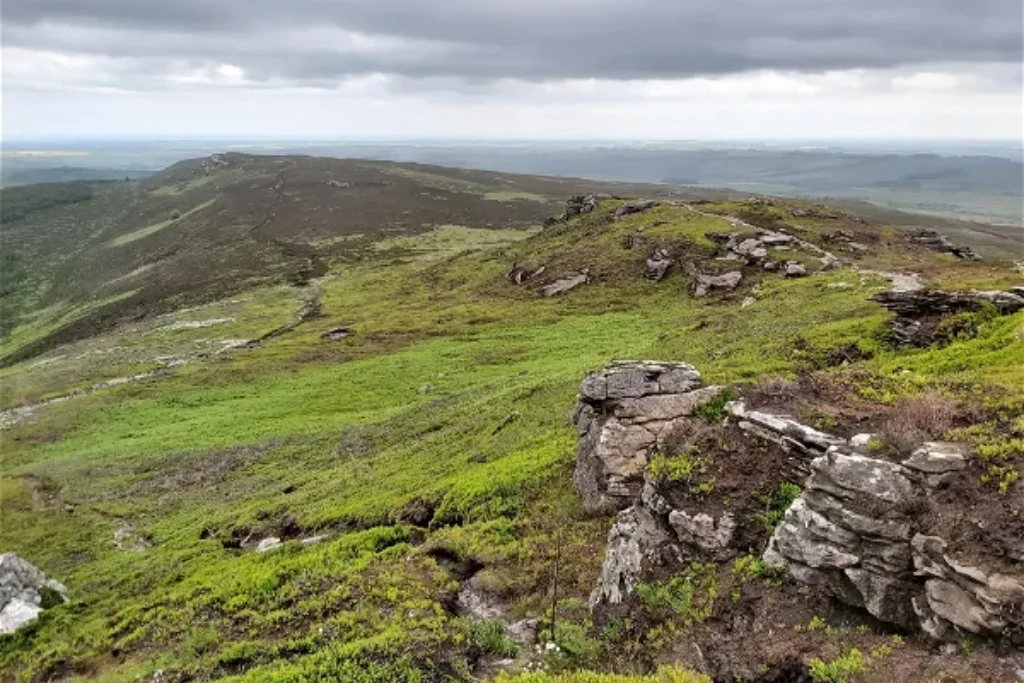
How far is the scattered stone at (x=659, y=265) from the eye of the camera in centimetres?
7494

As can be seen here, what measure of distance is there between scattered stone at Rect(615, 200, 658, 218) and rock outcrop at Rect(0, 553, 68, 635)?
8637 centimetres

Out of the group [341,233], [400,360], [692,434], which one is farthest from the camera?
[341,233]

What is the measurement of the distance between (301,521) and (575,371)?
67.7ft

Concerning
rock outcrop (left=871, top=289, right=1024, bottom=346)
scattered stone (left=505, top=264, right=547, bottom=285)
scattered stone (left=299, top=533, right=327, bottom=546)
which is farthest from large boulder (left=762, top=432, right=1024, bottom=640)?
scattered stone (left=505, top=264, right=547, bottom=285)

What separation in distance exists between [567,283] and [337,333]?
26.6m

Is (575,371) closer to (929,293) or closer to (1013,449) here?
(929,293)

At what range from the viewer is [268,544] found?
29.8 meters

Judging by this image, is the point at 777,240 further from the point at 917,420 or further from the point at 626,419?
the point at 917,420

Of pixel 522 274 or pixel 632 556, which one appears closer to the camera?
pixel 632 556

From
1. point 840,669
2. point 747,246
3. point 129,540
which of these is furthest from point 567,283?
point 840,669

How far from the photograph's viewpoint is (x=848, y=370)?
79.5ft

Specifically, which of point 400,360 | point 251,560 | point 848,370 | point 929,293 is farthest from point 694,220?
point 251,560

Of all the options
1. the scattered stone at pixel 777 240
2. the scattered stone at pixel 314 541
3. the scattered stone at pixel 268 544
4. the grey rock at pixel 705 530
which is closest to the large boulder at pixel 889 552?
the grey rock at pixel 705 530

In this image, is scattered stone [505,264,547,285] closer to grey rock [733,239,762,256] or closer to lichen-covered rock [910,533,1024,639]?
grey rock [733,239,762,256]
